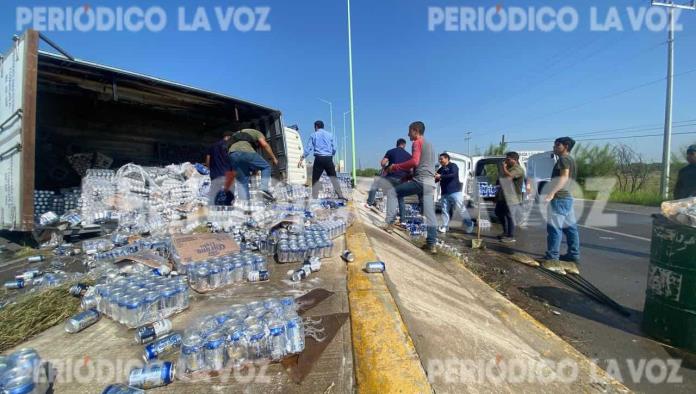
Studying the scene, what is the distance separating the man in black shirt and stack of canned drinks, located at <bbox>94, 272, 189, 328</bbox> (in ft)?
17.4

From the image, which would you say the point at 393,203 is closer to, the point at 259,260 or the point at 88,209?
the point at 259,260

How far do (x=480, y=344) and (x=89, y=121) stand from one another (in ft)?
34.4

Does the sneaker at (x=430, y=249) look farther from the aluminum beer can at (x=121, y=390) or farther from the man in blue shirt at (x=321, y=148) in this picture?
the aluminum beer can at (x=121, y=390)

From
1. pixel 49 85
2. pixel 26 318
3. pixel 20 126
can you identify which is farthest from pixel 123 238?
pixel 49 85

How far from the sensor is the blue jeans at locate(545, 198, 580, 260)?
4.84m

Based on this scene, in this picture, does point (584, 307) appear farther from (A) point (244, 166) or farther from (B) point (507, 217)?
(A) point (244, 166)

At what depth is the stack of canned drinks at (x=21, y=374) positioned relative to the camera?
56.2 inches

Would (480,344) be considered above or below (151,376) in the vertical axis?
below

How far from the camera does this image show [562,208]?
15.9ft

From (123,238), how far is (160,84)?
3.51m

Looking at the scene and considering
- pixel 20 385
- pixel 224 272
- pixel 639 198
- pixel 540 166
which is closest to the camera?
pixel 20 385

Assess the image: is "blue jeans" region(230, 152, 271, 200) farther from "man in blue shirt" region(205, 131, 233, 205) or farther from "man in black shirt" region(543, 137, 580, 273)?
"man in black shirt" region(543, 137, 580, 273)

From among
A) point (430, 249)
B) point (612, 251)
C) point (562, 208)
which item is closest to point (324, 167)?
point (430, 249)

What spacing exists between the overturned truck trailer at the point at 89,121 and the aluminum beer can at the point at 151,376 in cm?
441
